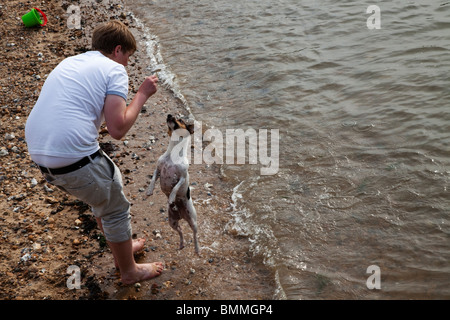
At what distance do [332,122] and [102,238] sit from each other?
13.1ft

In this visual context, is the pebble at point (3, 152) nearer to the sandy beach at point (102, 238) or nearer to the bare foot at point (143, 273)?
the sandy beach at point (102, 238)

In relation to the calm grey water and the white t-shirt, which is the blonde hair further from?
the calm grey water

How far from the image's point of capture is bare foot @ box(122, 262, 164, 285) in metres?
4.26

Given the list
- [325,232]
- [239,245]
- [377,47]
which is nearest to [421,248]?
[325,232]

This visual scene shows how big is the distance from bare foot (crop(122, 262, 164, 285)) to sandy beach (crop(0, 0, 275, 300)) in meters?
0.06

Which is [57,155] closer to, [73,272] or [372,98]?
[73,272]

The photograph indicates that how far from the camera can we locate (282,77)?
27.0ft

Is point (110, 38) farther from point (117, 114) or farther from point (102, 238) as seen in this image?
point (102, 238)

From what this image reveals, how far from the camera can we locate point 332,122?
6.86 m

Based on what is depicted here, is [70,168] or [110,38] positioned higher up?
[110,38]

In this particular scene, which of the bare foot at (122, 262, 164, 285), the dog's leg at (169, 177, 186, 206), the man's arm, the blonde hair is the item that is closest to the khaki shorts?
the man's arm

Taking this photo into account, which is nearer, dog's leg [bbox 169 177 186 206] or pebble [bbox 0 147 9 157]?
dog's leg [bbox 169 177 186 206]

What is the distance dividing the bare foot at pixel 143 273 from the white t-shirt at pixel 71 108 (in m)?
1.46

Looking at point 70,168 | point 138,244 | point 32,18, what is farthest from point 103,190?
point 32,18
